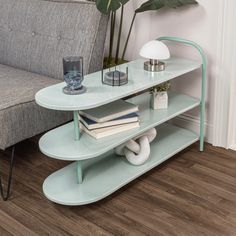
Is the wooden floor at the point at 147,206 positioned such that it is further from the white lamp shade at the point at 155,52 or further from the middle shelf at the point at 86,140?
the white lamp shade at the point at 155,52

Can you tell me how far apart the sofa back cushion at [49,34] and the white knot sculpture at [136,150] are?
1.50ft

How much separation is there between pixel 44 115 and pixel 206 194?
34.3 inches

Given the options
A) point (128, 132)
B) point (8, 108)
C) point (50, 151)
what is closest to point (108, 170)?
point (128, 132)

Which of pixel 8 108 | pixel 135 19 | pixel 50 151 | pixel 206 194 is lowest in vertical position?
pixel 206 194

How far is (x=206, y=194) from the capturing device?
6.47ft

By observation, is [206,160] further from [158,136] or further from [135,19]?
[135,19]

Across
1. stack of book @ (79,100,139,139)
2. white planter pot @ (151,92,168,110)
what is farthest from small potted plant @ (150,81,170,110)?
stack of book @ (79,100,139,139)

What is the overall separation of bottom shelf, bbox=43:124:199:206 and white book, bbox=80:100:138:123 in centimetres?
28

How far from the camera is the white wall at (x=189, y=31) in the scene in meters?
2.27

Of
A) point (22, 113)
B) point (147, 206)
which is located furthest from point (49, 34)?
point (147, 206)

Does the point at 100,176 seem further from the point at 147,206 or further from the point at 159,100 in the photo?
the point at 159,100

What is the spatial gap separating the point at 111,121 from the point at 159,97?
17.1 inches

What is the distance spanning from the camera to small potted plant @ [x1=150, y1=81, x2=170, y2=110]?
2.20m

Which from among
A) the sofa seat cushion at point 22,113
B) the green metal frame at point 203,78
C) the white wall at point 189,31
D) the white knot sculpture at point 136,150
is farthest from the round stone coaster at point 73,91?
the white wall at point 189,31
